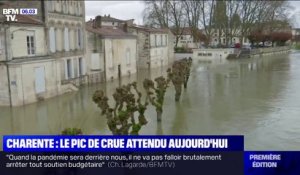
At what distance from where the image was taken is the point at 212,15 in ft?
246

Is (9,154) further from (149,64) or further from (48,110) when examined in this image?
(149,64)

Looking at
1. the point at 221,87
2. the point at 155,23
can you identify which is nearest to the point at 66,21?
the point at 221,87

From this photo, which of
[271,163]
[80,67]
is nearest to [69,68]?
[80,67]

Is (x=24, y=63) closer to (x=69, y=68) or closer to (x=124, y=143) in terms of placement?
(x=69, y=68)

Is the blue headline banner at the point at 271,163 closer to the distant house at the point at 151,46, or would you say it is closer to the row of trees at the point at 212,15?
the distant house at the point at 151,46

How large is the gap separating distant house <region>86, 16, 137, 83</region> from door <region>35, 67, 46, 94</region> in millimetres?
8278

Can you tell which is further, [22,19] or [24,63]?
[22,19]

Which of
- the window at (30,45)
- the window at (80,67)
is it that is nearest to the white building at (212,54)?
the window at (80,67)

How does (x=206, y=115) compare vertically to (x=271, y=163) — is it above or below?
below

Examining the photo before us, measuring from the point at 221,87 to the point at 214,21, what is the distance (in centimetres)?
4639

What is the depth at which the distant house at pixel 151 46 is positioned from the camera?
155 feet

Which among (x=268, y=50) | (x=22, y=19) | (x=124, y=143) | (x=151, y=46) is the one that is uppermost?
(x=22, y=19)

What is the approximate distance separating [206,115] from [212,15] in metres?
57.7

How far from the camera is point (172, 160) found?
8125 mm
